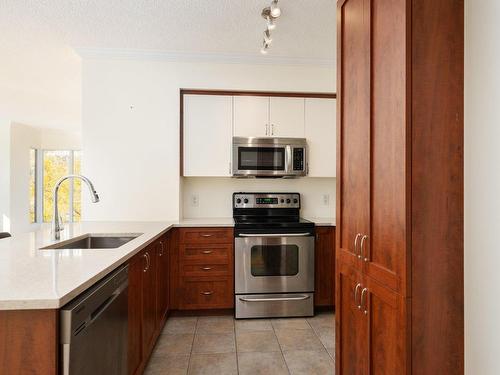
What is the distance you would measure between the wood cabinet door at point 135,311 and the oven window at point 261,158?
1.57 m

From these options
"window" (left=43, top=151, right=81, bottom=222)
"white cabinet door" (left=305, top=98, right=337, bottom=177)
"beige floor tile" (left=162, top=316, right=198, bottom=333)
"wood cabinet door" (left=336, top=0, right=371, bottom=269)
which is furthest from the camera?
"window" (left=43, top=151, right=81, bottom=222)

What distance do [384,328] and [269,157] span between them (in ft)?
7.20

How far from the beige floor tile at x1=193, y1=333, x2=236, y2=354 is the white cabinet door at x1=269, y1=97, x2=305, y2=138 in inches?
77.2

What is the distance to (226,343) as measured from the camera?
97.0 inches

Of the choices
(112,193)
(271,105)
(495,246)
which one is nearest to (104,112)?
(112,193)

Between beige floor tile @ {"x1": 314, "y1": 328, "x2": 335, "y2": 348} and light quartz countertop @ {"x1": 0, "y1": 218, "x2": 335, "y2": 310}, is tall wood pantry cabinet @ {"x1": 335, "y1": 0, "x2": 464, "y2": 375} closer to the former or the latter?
light quartz countertop @ {"x1": 0, "y1": 218, "x2": 335, "y2": 310}

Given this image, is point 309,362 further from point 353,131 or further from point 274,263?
point 353,131

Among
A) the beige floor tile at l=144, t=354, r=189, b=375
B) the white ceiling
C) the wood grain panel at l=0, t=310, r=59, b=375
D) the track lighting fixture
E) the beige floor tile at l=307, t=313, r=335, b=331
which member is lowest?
the beige floor tile at l=307, t=313, r=335, b=331

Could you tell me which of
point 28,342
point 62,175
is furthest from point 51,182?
point 28,342

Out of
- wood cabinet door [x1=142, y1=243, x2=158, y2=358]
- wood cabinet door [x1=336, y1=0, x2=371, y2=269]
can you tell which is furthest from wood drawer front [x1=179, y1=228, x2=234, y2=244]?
wood cabinet door [x1=336, y1=0, x2=371, y2=269]

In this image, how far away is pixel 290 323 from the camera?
284cm

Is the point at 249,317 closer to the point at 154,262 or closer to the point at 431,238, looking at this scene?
the point at 154,262

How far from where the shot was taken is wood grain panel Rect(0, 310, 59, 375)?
0.95 meters

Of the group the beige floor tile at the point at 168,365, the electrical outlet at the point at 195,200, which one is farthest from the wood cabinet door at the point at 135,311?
the electrical outlet at the point at 195,200
